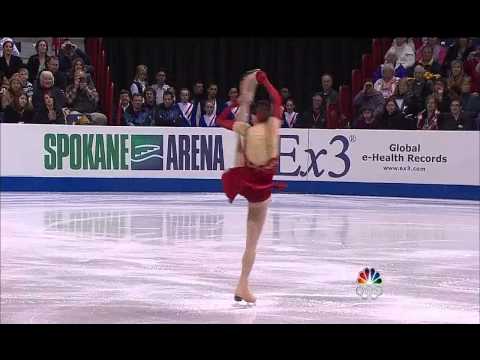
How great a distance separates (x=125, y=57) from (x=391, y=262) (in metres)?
9.45

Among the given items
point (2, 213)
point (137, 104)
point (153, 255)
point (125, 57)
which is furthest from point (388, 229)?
point (125, 57)

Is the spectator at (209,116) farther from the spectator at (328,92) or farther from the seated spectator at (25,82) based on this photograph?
the seated spectator at (25,82)

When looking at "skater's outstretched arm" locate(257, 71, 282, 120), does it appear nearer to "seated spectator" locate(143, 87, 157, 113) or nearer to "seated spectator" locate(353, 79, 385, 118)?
"seated spectator" locate(353, 79, 385, 118)

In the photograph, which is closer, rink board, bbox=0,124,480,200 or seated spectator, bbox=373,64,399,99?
rink board, bbox=0,124,480,200

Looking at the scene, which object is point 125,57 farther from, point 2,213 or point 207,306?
point 207,306

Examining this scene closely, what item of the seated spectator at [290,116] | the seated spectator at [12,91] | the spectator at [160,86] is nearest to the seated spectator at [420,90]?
the seated spectator at [290,116]

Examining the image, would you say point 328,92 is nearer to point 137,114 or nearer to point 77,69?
point 137,114

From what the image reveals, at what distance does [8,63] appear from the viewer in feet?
48.1

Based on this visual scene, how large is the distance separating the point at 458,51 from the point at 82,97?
662 cm

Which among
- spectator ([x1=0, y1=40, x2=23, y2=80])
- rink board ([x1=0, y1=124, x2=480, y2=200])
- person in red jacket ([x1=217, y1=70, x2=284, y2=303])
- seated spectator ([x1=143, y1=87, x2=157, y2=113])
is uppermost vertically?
spectator ([x1=0, y1=40, x2=23, y2=80])

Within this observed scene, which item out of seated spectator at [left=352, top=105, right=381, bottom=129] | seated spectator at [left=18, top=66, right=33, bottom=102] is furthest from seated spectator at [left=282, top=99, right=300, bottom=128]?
seated spectator at [left=18, top=66, right=33, bottom=102]

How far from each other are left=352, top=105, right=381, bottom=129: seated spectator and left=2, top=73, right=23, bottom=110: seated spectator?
570 centimetres

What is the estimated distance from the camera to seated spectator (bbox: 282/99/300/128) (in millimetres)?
14672

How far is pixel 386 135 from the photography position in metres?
14.1
